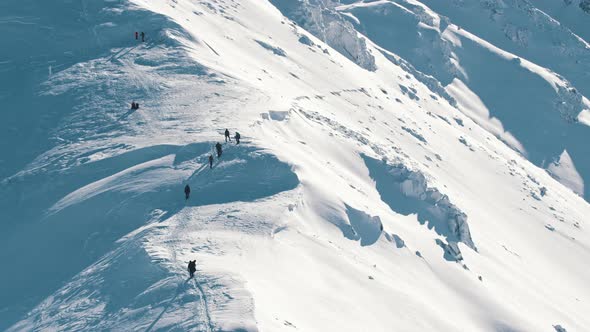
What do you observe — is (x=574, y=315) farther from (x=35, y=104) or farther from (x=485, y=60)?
(x=485, y=60)

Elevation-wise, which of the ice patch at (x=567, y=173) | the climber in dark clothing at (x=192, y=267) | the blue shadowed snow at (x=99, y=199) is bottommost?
the ice patch at (x=567, y=173)

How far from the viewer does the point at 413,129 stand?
77312mm

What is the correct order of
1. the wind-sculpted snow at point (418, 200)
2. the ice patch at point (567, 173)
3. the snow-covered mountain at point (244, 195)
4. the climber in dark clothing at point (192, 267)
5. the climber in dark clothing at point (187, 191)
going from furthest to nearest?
the ice patch at point (567, 173)
the wind-sculpted snow at point (418, 200)
the climber in dark clothing at point (187, 191)
the snow-covered mountain at point (244, 195)
the climber in dark clothing at point (192, 267)

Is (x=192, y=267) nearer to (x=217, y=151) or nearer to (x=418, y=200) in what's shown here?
(x=217, y=151)

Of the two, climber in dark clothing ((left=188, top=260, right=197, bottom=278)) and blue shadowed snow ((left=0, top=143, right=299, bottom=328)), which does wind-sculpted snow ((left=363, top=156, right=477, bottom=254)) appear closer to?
blue shadowed snow ((left=0, top=143, right=299, bottom=328))

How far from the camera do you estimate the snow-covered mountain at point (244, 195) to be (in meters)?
28.9

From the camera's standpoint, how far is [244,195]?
36.5 meters

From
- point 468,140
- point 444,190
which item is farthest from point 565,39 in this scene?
point 444,190

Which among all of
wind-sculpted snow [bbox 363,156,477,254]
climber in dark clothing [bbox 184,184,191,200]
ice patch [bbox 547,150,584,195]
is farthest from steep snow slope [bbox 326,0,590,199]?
climber in dark clothing [bbox 184,184,191,200]

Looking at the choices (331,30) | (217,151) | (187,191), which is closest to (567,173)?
(331,30)

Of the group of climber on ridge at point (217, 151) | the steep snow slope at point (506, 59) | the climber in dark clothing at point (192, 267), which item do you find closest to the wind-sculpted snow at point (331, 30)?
the steep snow slope at point (506, 59)

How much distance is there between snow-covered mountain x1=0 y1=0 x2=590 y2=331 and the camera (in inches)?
1137

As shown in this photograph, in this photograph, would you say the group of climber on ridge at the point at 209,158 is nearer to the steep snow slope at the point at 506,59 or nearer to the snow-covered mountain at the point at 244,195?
the snow-covered mountain at the point at 244,195

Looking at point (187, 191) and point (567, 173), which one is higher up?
point (187, 191)
